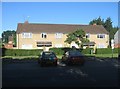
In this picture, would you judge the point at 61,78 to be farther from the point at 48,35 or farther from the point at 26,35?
the point at 48,35

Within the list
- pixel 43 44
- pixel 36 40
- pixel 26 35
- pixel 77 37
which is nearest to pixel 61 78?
pixel 77 37

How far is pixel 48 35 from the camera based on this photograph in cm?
6950

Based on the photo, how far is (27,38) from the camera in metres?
67.8

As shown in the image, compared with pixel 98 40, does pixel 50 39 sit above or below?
above

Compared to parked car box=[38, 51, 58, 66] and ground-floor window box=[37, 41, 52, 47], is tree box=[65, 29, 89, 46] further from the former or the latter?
parked car box=[38, 51, 58, 66]

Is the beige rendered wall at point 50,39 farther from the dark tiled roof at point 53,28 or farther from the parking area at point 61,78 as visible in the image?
the parking area at point 61,78

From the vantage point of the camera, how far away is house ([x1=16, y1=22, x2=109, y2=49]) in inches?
2665

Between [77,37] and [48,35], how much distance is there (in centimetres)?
755

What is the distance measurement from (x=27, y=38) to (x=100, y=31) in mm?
18979

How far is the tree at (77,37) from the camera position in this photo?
216 feet

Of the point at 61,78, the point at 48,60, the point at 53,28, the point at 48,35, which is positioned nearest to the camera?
the point at 61,78

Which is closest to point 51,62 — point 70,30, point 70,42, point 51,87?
point 51,87

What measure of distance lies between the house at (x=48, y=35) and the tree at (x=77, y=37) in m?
1.44

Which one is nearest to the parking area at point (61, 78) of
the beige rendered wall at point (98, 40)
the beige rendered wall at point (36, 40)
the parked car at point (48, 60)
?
the parked car at point (48, 60)
